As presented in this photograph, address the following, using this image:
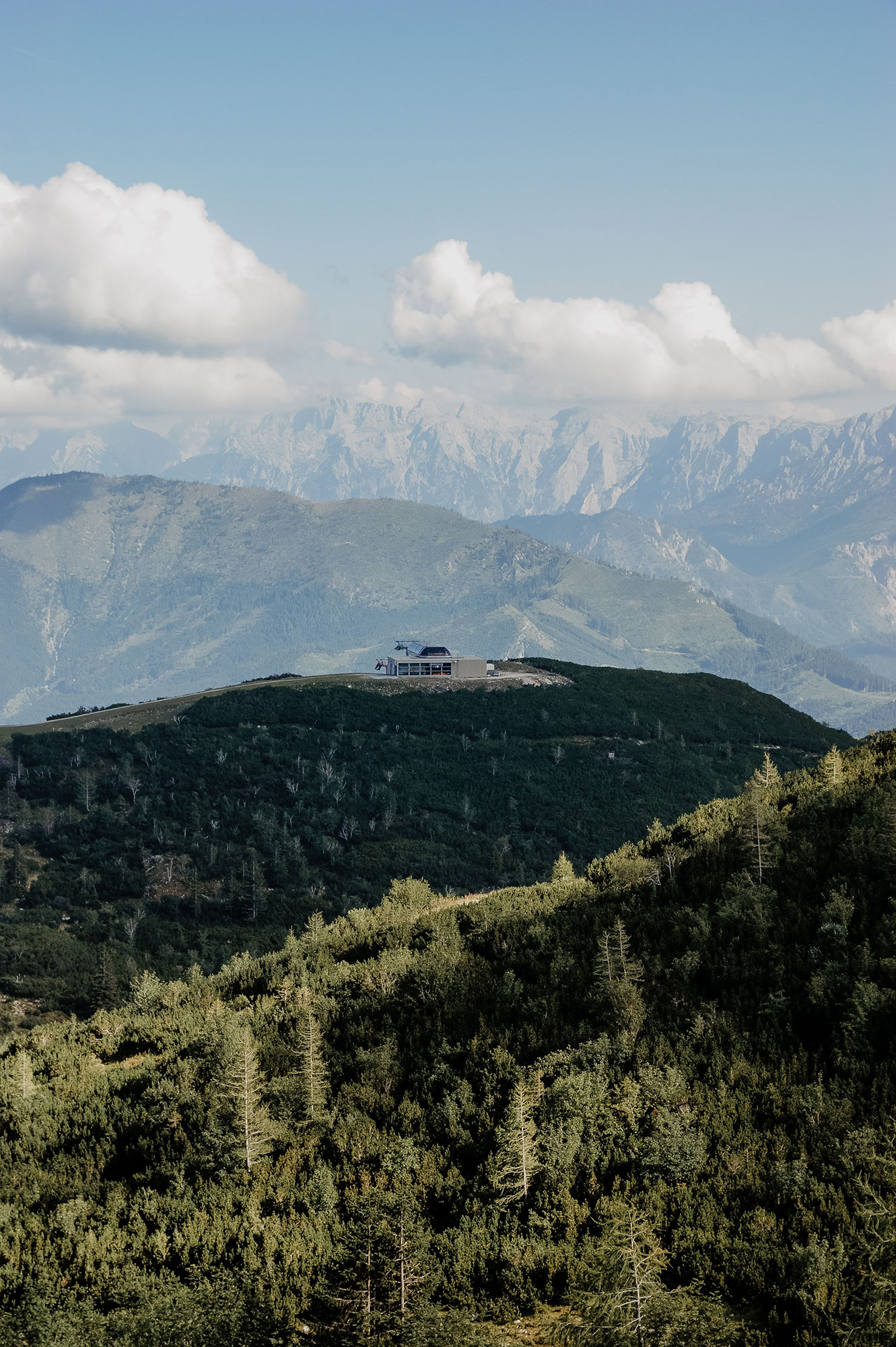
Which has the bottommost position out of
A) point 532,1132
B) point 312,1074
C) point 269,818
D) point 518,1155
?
point 518,1155

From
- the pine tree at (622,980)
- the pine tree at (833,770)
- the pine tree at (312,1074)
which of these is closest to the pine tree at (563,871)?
the pine tree at (833,770)

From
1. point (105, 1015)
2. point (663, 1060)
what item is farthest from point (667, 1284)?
point (105, 1015)

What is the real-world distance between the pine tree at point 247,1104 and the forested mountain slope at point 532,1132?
0.57 feet

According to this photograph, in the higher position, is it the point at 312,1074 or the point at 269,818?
the point at 269,818

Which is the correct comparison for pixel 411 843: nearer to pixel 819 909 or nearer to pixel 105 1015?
pixel 105 1015

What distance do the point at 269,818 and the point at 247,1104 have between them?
127m

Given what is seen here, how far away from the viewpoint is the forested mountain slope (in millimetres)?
27344

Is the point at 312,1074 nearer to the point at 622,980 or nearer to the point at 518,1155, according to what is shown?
the point at 518,1155

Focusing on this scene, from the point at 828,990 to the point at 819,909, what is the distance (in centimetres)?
518

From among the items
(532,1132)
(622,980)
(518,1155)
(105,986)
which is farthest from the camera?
(105,986)

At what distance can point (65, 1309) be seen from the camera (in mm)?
29234

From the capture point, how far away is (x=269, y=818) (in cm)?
16150

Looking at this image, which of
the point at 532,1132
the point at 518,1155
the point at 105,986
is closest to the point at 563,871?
the point at 532,1132

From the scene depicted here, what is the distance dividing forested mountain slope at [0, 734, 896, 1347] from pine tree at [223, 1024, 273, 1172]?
17 cm
